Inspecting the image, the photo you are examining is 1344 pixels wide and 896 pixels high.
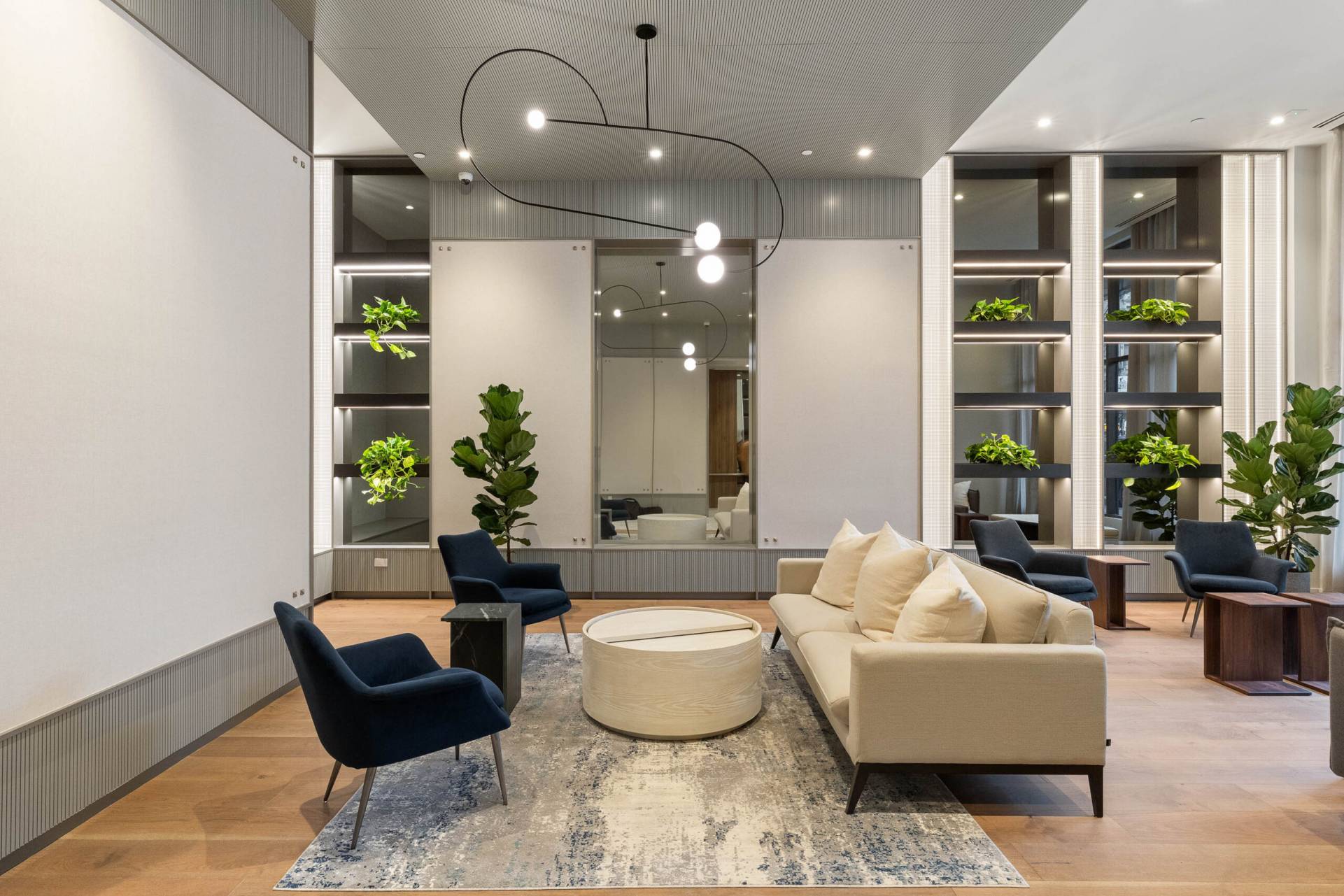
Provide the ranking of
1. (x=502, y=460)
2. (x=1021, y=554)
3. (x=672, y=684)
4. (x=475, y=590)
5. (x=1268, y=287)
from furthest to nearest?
(x=1268, y=287) < (x=502, y=460) < (x=1021, y=554) < (x=475, y=590) < (x=672, y=684)

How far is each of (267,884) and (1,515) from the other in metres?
1.44

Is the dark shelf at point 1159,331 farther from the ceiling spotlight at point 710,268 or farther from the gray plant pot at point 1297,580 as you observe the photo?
the ceiling spotlight at point 710,268

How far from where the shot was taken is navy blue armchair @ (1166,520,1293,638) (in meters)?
4.86

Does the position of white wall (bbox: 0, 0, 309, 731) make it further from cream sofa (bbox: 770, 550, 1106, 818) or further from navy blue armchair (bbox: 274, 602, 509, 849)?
cream sofa (bbox: 770, 550, 1106, 818)

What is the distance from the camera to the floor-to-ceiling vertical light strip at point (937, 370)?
6.09m

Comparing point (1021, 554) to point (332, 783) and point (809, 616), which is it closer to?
point (809, 616)

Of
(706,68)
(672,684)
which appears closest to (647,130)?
(706,68)

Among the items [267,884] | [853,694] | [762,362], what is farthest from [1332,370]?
[267,884]

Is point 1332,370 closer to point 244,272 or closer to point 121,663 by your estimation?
point 244,272

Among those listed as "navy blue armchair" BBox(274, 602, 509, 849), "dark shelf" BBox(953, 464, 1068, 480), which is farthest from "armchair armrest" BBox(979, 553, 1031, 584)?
"navy blue armchair" BBox(274, 602, 509, 849)

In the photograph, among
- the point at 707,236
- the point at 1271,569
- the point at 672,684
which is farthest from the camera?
the point at 1271,569

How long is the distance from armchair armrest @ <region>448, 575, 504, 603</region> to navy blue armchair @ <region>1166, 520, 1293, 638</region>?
4860 millimetres

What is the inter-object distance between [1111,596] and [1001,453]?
1.45 metres

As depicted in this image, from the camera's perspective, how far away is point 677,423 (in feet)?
20.4
